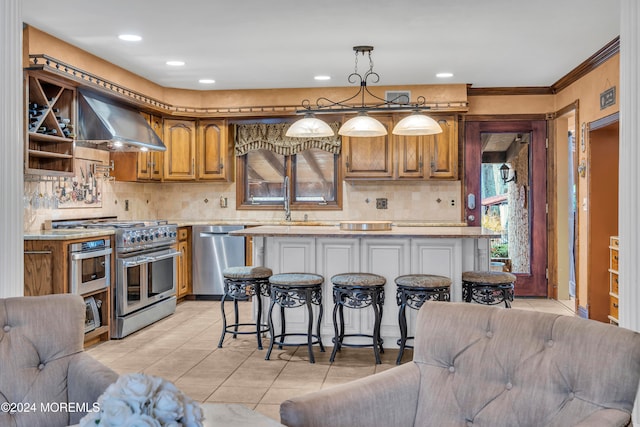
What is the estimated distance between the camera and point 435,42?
5023 millimetres

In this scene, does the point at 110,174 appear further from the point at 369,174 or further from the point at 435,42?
the point at 435,42

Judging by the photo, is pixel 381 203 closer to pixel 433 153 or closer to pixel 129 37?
pixel 433 153

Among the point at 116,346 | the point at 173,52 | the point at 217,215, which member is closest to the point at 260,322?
the point at 116,346

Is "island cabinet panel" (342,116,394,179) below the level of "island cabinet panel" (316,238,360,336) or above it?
above

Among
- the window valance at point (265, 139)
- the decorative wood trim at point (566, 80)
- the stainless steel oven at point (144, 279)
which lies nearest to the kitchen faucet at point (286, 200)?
the window valance at point (265, 139)

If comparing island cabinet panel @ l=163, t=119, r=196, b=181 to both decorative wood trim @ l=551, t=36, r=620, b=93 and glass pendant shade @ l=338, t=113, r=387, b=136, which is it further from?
decorative wood trim @ l=551, t=36, r=620, b=93

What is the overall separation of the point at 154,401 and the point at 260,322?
145 inches

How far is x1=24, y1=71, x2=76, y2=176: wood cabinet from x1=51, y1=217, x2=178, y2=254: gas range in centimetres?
59

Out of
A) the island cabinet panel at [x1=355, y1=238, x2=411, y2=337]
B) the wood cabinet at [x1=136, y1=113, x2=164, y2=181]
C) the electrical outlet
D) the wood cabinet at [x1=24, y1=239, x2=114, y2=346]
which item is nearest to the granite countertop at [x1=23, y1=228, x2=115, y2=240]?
the wood cabinet at [x1=24, y1=239, x2=114, y2=346]

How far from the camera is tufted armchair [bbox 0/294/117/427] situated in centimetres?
186

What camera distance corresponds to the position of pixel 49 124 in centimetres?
483

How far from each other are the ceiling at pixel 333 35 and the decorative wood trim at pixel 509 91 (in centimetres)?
56

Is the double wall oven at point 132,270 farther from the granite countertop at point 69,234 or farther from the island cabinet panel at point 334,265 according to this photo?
the island cabinet panel at point 334,265

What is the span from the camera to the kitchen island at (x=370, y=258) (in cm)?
446
